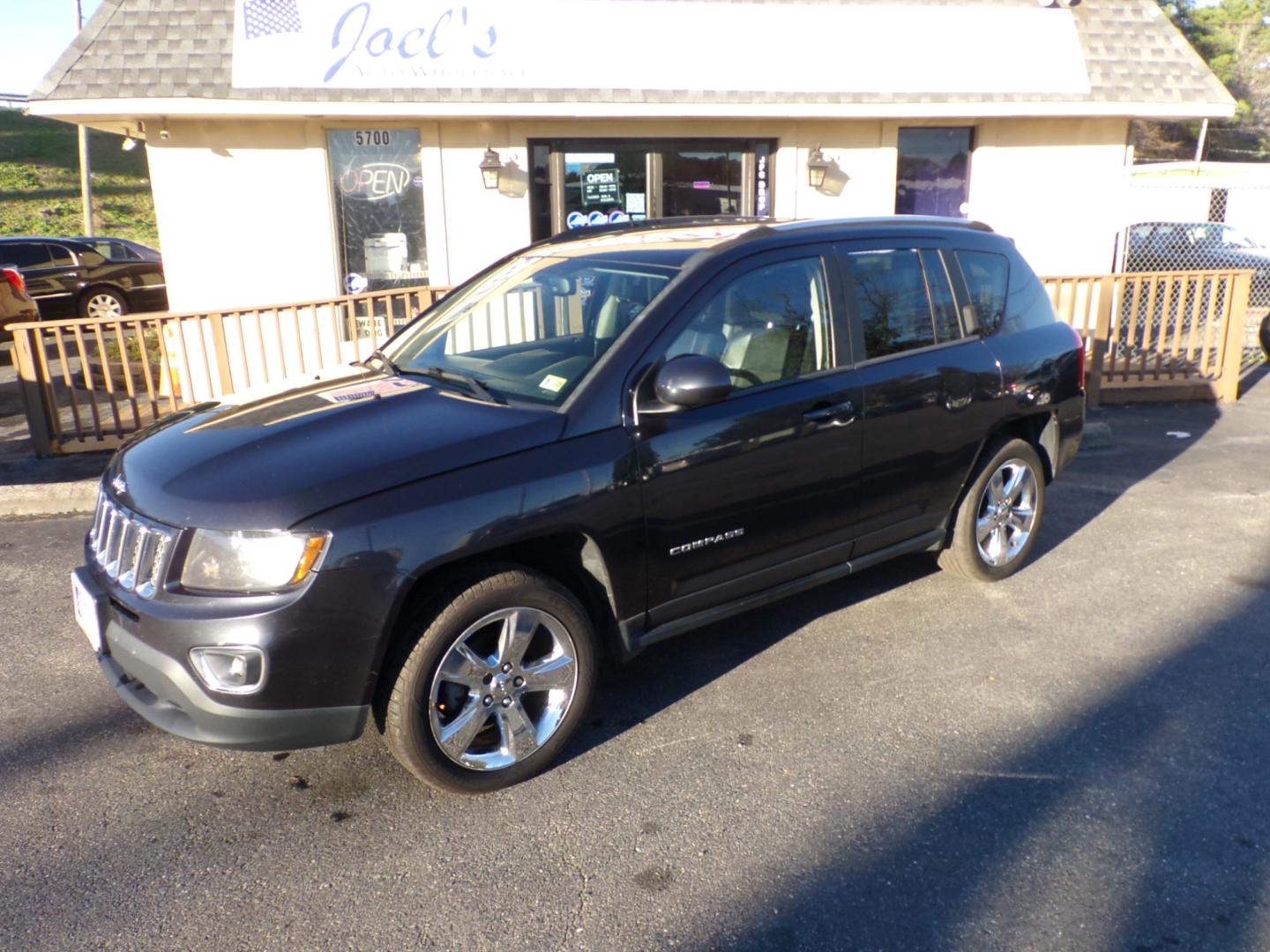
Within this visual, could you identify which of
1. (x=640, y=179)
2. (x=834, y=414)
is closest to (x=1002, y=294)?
(x=834, y=414)

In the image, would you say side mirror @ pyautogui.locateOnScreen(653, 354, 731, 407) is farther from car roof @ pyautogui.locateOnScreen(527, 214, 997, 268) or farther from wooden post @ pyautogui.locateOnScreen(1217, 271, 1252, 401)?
wooden post @ pyautogui.locateOnScreen(1217, 271, 1252, 401)

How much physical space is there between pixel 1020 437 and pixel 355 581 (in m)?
3.65

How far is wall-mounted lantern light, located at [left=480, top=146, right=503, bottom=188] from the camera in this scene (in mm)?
9461

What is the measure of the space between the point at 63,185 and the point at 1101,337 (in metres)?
36.1

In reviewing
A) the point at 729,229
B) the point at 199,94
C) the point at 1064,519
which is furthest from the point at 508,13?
the point at 1064,519

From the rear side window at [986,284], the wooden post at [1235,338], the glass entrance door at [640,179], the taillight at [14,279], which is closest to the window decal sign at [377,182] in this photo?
the glass entrance door at [640,179]

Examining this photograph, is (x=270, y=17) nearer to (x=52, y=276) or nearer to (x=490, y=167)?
(x=490, y=167)

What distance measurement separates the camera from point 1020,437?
538cm

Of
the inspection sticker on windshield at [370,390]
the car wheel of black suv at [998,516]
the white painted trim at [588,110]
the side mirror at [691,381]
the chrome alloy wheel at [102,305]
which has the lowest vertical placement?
the chrome alloy wheel at [102,305]

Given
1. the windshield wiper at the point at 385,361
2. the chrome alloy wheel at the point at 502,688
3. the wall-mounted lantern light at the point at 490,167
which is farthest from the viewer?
the wall-mounted lantern light at the point at 490,167

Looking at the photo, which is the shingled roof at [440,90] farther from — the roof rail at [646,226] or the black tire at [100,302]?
the black tire at [100,302]

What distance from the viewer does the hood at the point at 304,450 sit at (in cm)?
315

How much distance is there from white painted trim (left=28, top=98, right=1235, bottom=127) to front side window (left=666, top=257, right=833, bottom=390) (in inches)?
216

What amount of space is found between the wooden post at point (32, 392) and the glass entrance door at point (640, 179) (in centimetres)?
441
